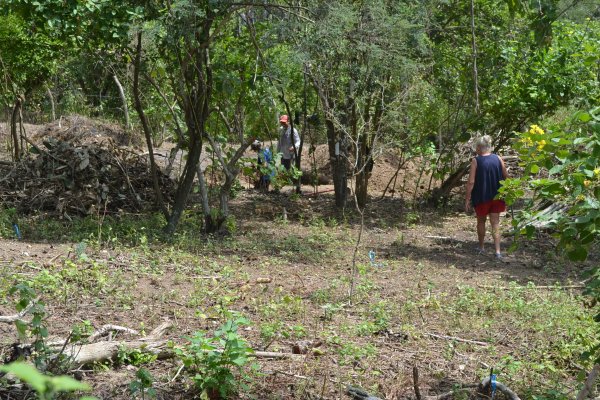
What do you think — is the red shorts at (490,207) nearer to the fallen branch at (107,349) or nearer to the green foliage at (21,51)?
the fallen branch at (107,349)

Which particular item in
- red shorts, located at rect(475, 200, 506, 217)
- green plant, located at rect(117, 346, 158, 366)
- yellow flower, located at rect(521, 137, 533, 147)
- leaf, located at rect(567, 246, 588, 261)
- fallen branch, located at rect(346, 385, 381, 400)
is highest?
yellow flower, located at rect(521, 137, 533, 147)

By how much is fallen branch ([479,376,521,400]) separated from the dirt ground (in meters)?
0.20

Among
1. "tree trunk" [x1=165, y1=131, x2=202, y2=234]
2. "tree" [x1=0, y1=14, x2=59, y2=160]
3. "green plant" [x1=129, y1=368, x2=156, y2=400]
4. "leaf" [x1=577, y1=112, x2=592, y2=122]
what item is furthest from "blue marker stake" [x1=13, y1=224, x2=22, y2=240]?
"leaf" [x1=577, y1=112, x2=592, y2=122]

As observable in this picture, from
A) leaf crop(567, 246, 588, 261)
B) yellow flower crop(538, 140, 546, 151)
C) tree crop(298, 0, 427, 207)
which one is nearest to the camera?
leaf crop(567, 246, 588, 261)

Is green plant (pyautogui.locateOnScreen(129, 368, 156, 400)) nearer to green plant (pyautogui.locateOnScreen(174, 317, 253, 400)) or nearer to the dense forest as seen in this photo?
the dense forest

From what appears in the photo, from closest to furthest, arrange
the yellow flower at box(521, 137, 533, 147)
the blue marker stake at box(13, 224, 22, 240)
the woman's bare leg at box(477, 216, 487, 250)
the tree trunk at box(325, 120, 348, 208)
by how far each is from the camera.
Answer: the yellow flower at box(521, 137, 533, 147)
the blue marker stake at box(13, 224, 22, 240)
the woman's bare leg at box(477, 216, 487, 250)
the tree trunk at box(325, 120, 348, 208)

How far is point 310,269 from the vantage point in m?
8.46

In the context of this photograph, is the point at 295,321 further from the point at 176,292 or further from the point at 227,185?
the point at 227,185

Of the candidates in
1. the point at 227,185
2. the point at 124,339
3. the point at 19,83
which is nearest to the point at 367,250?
the point at 227,185

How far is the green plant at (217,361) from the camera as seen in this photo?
14.4 feet

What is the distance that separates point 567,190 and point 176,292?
376cm

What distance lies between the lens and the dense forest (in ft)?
15.3

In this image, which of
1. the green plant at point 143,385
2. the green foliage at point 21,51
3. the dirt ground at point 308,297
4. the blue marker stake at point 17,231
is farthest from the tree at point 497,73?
the green plant at point 143,385

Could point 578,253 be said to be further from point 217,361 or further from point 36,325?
point 36,325
